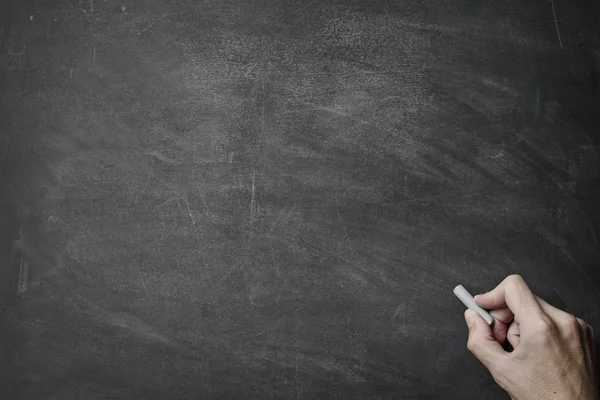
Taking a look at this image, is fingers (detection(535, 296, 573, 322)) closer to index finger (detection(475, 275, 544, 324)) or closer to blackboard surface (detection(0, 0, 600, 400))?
index finger (detection(475, 275, 544, 324))

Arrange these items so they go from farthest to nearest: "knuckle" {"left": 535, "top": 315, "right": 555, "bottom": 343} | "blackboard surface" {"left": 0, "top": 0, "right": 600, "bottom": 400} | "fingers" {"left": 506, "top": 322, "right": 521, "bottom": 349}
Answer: "blackboard surface" {"left": 0, "top": 0, "right": 600, "bottom": 400}, "fingers" {"left": 506, "top": 322, "right": 521, "bottom": 349}, "knuckle" {"left": 535, "top": 315, "right": 555, "bottom": 343}

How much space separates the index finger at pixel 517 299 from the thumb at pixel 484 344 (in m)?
0.06

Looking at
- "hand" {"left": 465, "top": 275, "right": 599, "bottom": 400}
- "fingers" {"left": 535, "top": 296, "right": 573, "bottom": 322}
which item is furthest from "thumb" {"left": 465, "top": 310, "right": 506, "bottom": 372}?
"fingers" {"left": 535, "top": 296, "right": 573, "bottom": 322}

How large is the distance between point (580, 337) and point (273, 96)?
0.95m

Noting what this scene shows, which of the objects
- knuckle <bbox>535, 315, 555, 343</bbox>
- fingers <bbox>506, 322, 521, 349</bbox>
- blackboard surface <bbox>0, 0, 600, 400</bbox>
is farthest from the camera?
blackboard surface <bbox>0, 0, 600, 400</bbox>

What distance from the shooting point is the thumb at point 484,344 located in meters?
1.08

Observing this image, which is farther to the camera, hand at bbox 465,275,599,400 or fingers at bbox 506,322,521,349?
fingers at bbox 506,322,521,349

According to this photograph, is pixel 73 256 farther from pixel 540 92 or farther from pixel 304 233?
pixel 540 92

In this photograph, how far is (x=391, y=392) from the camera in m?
1.41

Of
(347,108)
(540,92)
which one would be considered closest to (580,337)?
(540,92)

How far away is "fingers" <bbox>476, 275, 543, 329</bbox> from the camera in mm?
1044

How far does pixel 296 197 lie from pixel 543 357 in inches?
28.3

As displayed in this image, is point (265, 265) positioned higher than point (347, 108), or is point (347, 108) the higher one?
point (347, 108)

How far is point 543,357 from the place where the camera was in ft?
3.38
